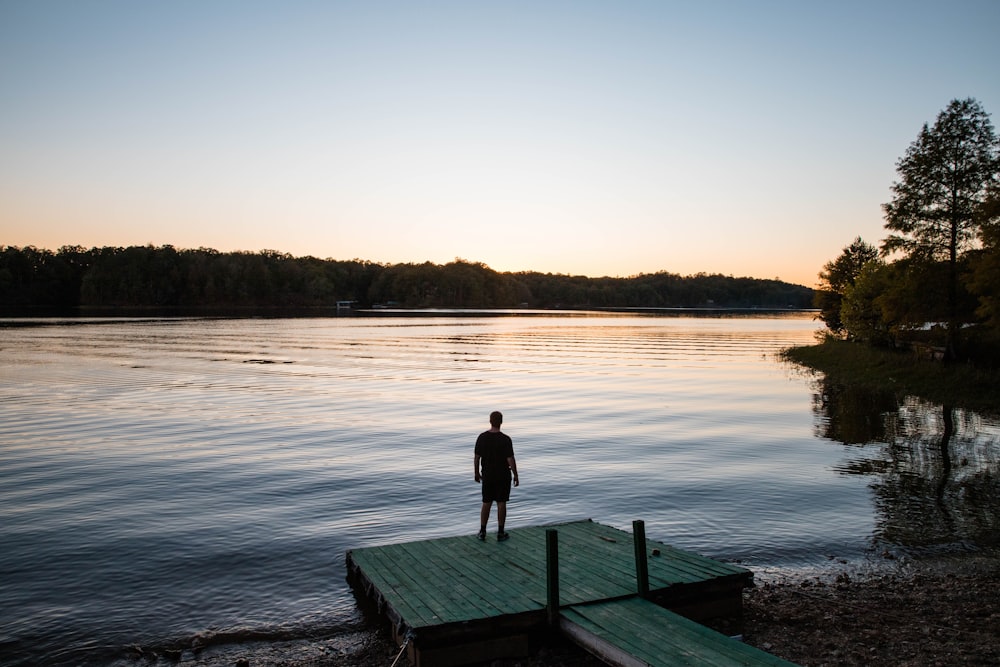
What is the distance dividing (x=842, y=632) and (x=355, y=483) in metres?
14.1

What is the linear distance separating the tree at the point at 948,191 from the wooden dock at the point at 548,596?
42.2 metres

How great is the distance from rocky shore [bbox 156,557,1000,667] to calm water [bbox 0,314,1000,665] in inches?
37.2

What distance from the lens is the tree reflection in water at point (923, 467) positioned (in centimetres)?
1627

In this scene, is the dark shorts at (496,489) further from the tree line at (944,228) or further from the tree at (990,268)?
the tree line at (944,228)

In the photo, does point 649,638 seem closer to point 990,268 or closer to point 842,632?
point 842,632

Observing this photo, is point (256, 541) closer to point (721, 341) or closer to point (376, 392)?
point (376, 392)

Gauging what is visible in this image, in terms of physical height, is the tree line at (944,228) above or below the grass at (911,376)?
above

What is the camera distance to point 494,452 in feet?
43.4

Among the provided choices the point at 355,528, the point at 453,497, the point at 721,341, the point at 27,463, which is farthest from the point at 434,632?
the point at 721,341

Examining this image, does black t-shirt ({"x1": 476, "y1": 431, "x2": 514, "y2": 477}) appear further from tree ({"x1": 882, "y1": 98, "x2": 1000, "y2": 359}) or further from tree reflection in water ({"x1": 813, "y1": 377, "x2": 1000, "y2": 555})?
tree ({"x1": 882, "y1": 98, "x2": 1000, "y2": 359})

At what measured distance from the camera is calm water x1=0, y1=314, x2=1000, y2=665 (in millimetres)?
13070

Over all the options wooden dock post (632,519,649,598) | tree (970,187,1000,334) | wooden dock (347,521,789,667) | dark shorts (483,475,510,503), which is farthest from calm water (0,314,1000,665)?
tree (970,187,1000,334)

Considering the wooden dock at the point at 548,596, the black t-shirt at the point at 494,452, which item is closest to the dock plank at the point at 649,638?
the wooden dock at the point at 548,596

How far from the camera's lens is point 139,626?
11703mm
